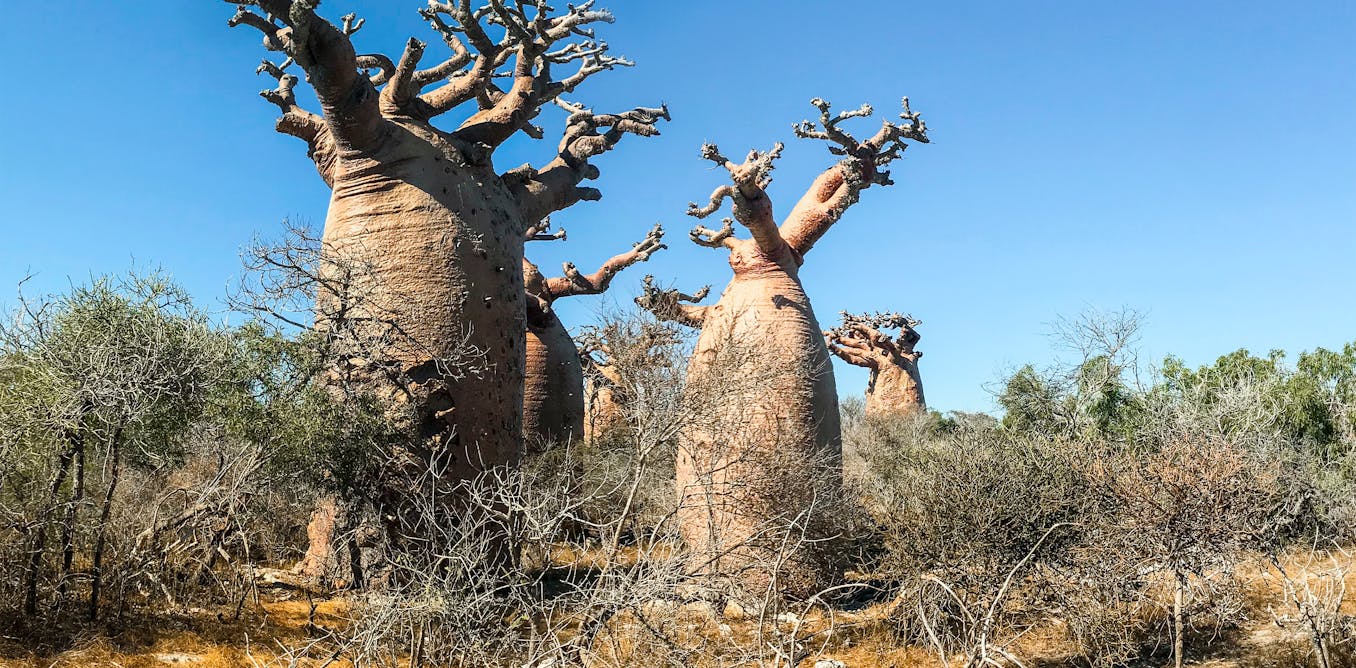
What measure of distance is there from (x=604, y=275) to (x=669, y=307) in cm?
222

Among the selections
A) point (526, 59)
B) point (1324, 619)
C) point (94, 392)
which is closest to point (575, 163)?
point (526, 59)

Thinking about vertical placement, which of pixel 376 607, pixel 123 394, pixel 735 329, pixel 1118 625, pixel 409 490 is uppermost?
pixel 735 329

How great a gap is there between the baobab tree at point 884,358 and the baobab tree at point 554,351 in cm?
614

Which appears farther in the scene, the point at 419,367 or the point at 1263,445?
the point at 1263,445

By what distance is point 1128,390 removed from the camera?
1164 cm

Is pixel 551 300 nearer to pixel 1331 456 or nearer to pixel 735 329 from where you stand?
pixel 735 329

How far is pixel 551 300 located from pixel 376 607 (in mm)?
6035

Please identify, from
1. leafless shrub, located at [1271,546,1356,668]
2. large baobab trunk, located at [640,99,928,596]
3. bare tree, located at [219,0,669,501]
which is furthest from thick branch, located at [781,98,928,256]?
leafless shrub, located at [1271,546,1356,668]

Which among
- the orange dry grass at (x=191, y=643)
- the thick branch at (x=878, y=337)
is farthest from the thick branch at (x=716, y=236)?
the thick branch at (x=878, y=337)

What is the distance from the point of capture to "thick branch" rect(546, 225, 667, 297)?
975 cm

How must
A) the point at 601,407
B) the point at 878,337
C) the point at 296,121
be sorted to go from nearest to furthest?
1. the point at 296,121
2. the point at 601,407
3. the point at 878,337

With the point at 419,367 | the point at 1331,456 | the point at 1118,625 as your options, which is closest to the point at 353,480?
the point at 419,367

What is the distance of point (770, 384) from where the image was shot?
21.4ft

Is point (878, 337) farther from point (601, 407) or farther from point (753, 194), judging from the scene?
point (753, 194)
